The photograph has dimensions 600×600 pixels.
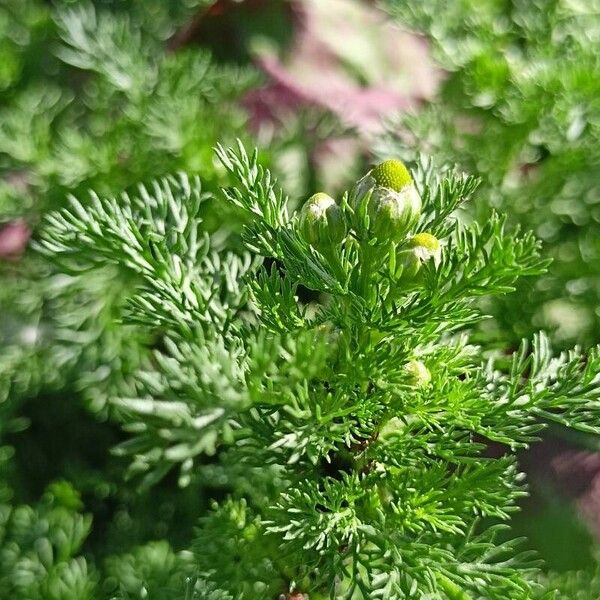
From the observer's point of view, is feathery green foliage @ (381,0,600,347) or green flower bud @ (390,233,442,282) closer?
green flower bud @ (390,233,442,282)

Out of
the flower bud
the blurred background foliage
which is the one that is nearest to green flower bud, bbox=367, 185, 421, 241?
the flower bud

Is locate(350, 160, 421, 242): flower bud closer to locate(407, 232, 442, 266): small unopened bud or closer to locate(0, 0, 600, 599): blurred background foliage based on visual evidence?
locate(407, 232, 442, 266): small unopened bud

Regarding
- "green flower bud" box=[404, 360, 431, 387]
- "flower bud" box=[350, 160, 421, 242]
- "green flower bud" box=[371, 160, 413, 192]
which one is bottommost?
"green flower bud" box=[404, 360, 431, 387]

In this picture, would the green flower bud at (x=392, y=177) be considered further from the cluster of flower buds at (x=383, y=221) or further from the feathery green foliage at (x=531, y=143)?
the feathery green foliage at (x=531, y=143)

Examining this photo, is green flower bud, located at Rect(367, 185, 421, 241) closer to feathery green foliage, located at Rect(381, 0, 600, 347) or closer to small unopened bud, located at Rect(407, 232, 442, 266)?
small unopened bud, located at Rect(407, 232, 442, 266)

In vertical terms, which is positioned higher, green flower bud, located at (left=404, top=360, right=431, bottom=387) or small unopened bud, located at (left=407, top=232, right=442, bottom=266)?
small unopened bud, located at (left=407, top=232, right=442, bottom=266)

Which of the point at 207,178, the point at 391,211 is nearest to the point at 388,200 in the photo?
the point at 391,211

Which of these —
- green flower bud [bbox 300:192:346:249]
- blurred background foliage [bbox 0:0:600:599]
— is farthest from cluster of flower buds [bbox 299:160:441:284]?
blurred background foliage [bbox 0:0:600:599]

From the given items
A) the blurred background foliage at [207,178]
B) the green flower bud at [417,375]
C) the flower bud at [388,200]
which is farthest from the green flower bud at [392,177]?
the blurred background foliage at [207,178]

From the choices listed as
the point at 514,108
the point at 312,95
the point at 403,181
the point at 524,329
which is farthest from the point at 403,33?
the point at 403,181
